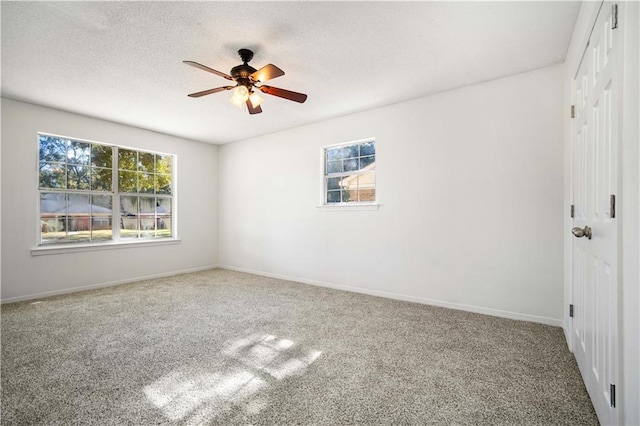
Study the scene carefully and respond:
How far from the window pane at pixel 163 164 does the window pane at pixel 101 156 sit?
0.74 m

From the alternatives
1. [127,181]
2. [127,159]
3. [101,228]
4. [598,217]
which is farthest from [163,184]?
[598,217]

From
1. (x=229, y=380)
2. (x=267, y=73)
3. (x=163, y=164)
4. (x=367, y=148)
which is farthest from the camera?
(x=163, y=164)

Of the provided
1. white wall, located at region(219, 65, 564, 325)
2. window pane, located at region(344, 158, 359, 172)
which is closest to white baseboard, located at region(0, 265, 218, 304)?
white wall, located at region(219, 65, 564, 325)

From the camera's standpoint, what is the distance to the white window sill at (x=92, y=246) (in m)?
3.94

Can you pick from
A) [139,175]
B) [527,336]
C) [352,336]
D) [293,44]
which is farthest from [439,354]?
[139,175]

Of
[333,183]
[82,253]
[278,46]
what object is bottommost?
[82,253]

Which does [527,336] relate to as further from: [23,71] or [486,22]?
[23,71]

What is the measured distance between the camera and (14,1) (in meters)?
2.03

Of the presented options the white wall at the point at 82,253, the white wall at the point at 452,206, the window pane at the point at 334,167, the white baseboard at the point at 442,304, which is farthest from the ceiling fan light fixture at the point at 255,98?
the white wall at the point at 82,253

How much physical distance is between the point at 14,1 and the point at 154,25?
86cm

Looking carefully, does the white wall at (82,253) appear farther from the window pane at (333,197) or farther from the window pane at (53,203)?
the window pane at (333,197)

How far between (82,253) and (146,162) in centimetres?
175

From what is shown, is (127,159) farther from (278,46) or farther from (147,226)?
(278,46)

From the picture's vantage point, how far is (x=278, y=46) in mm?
2572
